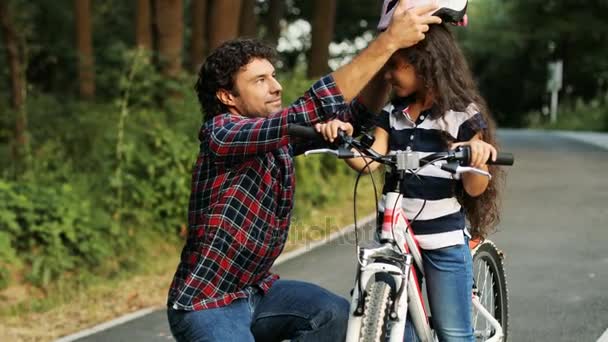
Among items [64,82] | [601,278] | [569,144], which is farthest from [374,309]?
[64,82]

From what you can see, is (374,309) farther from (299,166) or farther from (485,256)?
(299,166)

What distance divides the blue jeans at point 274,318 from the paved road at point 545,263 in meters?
2.59

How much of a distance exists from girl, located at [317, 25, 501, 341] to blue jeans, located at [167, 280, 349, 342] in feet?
1.04

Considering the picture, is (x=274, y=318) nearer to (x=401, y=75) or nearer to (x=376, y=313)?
(x=376, y=313)

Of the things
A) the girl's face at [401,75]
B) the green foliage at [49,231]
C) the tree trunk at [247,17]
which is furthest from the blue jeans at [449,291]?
the tree trunk at [247,17]

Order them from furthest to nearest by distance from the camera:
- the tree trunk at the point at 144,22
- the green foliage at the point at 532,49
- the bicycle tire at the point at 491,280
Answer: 1. the green foliage at the point at 532,49
2. the tree trunk at the point at 144,22
3. the bicycle tire at the point at 491,280

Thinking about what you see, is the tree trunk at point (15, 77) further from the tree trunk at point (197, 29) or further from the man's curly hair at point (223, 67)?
the man's curly hair at point (223, 67)

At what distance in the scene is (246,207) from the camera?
350 cm

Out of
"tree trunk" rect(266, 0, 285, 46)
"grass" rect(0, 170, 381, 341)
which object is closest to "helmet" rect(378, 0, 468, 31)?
"grass" rect(0, 170, 381, 341)

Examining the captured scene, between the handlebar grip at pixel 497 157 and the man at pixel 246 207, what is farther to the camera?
the man at pixel 246 207

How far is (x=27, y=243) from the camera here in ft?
26.5

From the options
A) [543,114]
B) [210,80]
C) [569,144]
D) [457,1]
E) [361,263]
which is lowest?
[543,114]

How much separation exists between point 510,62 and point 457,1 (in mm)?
53617

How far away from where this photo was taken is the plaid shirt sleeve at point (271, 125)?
10.7 feet
